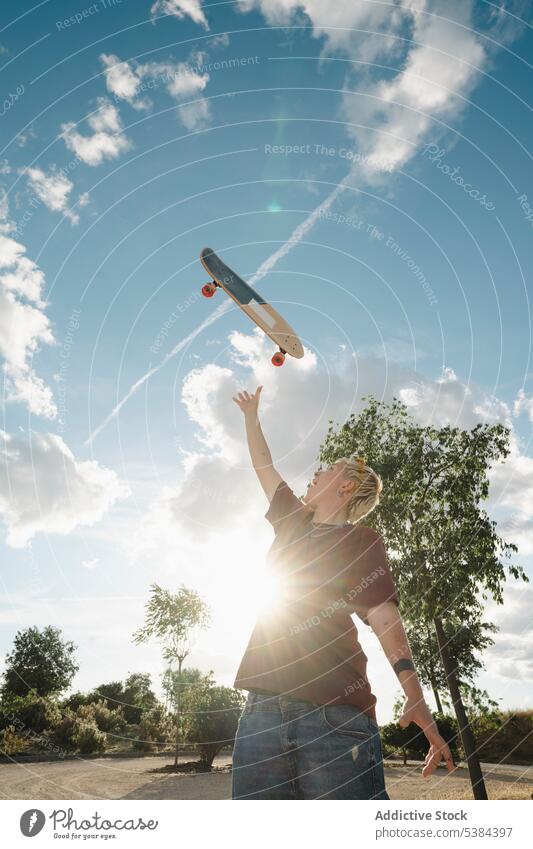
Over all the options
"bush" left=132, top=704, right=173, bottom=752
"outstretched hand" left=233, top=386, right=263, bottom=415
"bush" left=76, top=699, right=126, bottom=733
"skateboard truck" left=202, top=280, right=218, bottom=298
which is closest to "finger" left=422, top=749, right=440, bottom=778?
"outstretched hand" left=233, top=386, right=263, bottom=415

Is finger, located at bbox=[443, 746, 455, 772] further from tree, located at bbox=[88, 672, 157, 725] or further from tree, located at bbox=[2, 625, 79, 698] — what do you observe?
tree, located at bbox=[2, 625, 79, 698]

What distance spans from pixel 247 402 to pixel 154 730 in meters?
30.6

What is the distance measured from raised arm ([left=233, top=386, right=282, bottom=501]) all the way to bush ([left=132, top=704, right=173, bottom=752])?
1096 inches

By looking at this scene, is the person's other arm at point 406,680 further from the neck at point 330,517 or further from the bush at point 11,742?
the bush at point 11,742

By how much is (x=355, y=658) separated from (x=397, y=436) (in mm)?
19691

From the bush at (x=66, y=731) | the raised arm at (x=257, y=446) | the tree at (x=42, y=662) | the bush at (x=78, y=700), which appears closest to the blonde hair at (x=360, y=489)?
the raised arm at (x=257, y=446)

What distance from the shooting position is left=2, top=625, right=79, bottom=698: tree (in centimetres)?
5681

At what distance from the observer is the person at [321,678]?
333 centimetres

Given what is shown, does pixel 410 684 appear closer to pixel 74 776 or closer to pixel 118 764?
pixel 74 776

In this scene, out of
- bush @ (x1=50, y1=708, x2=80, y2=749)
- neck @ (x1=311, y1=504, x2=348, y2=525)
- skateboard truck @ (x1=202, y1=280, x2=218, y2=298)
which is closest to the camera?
neck @ (x1=311, y1=504, x2=348, y2=525)

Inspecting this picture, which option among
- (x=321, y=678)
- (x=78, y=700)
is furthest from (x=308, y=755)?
(x=78, y=700)

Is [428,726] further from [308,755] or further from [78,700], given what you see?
[78,700]
